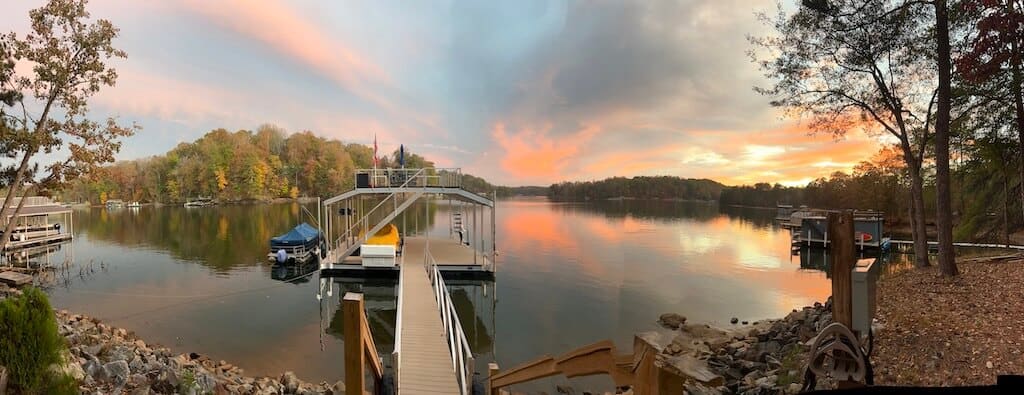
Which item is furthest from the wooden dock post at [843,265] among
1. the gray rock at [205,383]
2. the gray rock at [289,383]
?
the gray rock at [289,383]

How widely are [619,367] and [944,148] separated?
1166cm

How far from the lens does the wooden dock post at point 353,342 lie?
3.68m

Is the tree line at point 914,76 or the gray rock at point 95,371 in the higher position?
the tree line at point 914,76

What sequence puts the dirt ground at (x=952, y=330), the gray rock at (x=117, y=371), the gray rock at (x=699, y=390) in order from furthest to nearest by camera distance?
the gray rock at (x=699, y=390), the gray rock at (x=117, y=371), the dirt ground at (x=952, y=330)

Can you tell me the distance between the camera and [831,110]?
13.2 meters

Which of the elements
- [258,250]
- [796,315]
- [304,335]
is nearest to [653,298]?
[796,315]

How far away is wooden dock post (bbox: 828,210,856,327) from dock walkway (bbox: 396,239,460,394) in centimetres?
610

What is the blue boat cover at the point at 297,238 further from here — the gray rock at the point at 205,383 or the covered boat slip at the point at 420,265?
the gray rock at the point at 205,383

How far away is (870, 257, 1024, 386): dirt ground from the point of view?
6.09 metres

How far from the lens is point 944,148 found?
976 cm

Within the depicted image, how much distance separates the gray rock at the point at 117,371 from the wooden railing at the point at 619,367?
665 centimetres

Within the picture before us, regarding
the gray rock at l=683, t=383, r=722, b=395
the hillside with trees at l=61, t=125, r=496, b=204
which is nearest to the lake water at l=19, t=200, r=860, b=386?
the gray rock at l=683, t=383, r=722, b=395

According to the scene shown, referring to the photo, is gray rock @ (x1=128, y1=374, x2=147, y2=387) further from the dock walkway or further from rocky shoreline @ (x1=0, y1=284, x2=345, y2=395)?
the dock walkway

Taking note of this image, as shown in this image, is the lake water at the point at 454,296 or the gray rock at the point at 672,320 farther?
the gray rock at the point at 672,320
